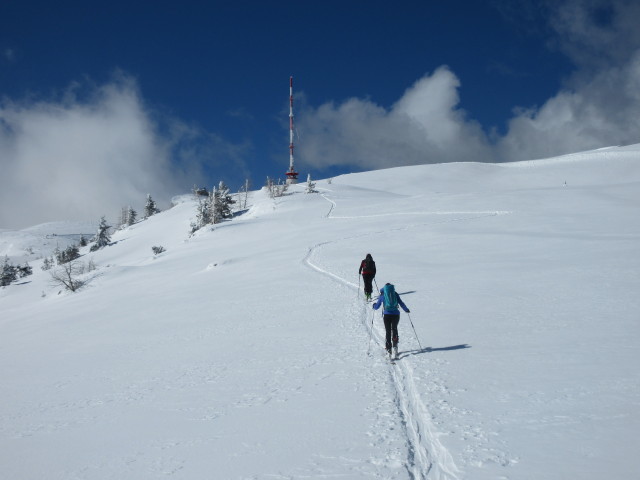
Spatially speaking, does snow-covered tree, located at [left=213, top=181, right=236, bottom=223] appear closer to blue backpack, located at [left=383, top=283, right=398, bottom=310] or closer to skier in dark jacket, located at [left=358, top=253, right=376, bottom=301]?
skier in dark jacket, located at [left=358, top=253, right=376, bottom=301]

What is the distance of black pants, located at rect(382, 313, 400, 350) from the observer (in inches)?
383

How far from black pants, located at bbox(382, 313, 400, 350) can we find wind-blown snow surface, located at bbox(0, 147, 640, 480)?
0.48m

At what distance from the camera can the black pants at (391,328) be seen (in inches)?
383

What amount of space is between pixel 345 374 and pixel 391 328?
1.58 m

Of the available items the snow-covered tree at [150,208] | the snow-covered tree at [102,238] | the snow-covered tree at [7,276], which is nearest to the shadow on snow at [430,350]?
the snow-covered tree at [7,276]

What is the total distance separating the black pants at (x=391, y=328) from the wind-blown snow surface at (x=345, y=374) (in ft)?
1.57

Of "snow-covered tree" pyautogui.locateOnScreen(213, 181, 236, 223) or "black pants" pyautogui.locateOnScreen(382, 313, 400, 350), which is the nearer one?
"black pants" pyautogui.locateOnScreen(382, 313, 400, 350)

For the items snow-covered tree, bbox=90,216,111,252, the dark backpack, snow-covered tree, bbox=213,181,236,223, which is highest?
snow-covered tree, bbox=213,181,236,223

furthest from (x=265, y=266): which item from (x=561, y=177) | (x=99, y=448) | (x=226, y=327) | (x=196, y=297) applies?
(x=561, y=177)

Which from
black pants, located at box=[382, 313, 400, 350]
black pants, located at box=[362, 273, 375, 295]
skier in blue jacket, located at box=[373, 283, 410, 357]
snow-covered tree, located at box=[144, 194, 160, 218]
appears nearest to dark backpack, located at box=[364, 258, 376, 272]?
black pants, located at box=[362, 273, 375, 295]

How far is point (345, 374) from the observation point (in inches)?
356

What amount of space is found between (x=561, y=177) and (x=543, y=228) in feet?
276

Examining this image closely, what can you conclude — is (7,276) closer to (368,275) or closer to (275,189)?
(275,189)

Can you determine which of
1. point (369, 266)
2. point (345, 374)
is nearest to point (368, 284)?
point (369, 266)
